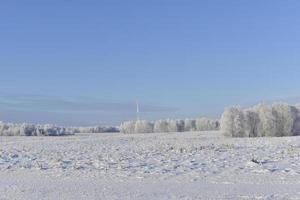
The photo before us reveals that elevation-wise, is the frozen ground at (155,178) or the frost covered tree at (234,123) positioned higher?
the frost covered tree at (234,123)

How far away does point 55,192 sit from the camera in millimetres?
15195

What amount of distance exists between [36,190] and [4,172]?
6.16 m

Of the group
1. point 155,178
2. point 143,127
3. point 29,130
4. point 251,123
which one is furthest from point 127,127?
point 155,178

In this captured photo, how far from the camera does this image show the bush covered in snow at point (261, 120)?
5803 cm

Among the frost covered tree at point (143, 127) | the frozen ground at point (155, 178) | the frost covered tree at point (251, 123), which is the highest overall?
the frost covered tree at point (143, 127)

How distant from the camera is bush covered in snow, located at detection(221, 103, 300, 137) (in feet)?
190

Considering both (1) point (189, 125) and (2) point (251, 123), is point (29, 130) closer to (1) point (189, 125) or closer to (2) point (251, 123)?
(1) point (189, 125)

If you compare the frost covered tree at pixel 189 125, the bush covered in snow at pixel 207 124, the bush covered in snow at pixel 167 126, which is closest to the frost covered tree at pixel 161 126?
the bush covered in snow at pixel 167 126

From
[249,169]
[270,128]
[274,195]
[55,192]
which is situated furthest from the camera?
[270,128]

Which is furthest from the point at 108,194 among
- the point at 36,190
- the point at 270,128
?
the point at 270,128

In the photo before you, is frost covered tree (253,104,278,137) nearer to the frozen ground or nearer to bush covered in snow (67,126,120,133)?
the frozen ground

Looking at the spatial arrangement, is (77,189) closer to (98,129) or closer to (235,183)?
(235,183)

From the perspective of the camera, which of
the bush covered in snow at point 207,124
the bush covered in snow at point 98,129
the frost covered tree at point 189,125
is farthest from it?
the bush covered in snow at point 98,129

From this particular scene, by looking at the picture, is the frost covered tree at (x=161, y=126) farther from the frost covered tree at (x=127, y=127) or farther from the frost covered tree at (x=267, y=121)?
the frost covered tree at (x=267, y=121)
